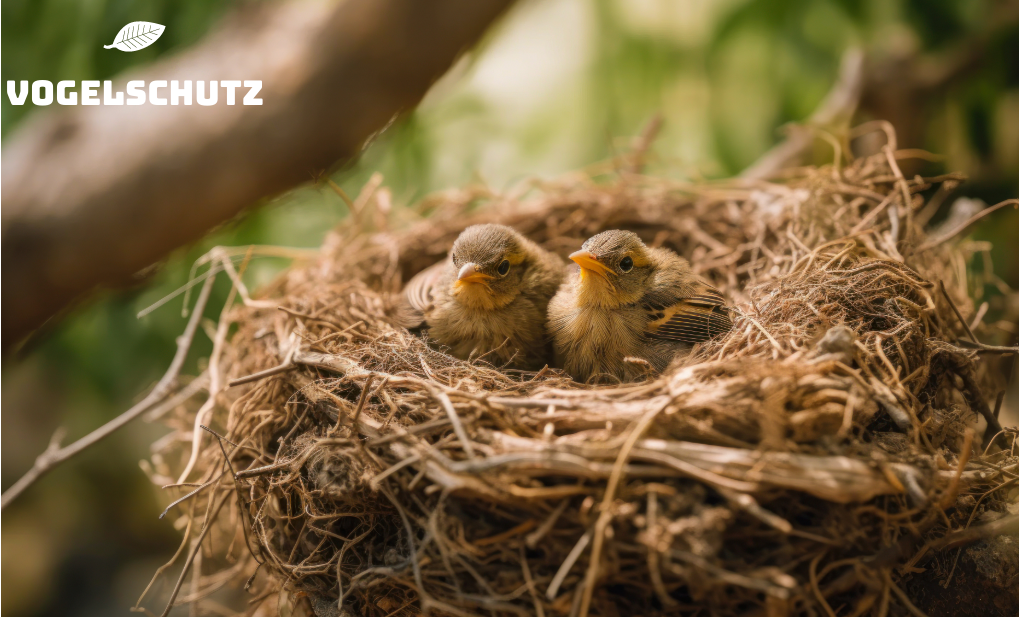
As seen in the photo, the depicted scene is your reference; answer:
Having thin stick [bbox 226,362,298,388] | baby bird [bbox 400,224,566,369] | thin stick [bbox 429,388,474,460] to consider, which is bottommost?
thin stick [bbox 429,388,474,460]

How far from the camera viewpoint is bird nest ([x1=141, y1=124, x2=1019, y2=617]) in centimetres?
141

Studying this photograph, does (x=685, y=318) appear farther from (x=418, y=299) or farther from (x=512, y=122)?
(x=512, y=122)

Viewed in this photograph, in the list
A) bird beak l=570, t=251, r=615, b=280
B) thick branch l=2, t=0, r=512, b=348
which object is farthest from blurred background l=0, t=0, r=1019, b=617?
bird beak l=570, t=251, r=615, b=280

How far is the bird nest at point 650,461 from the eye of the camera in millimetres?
1411

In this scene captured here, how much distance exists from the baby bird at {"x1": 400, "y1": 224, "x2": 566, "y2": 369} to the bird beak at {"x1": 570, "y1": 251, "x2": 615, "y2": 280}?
32 cm

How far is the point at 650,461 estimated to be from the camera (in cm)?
145

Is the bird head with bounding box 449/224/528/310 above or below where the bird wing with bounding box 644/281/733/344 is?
above

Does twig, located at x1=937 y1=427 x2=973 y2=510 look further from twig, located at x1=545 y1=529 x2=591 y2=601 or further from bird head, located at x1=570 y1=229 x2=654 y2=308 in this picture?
bird head, located at x1=570 y1=229 x2=654 y2=308

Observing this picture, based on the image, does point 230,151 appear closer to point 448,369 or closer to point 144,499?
point 448,369

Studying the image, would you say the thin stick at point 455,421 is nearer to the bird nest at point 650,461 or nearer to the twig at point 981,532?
the bird nest at point 650,461

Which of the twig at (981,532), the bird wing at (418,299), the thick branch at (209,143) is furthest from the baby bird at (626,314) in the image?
the thick branch at (209,143)

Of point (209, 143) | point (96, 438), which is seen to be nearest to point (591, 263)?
point (209, 143)

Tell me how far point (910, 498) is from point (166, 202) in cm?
283

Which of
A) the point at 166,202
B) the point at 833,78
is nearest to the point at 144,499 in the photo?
the point at 166,202
